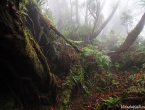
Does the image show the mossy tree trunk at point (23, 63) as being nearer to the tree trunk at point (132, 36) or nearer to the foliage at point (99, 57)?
the foliage at point (99, 57)

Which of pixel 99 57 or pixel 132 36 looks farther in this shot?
pixel 132 36

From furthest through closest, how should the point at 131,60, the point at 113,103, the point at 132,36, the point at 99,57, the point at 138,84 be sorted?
the point at 132,36
the point at 131,60
the point at 99,57
the point at 138,84
the point at 113,103

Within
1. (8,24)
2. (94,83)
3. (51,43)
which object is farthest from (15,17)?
(94,83)

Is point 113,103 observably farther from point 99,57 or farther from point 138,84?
point 99,57

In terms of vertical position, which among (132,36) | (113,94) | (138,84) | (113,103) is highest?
(132,36)

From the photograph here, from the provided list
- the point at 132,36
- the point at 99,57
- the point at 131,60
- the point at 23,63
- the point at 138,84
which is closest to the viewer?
the point at 23,63

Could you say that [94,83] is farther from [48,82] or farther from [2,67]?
[2,67]

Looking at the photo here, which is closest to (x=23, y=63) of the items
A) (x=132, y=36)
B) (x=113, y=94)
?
(x=113, y=94)

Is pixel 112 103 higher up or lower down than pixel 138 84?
lower down

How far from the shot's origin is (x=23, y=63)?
9.84 ft

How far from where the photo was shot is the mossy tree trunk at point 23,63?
2.48 m

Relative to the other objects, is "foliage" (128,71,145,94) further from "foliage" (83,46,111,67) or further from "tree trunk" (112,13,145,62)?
"tree trunk" (112,13,145,62)

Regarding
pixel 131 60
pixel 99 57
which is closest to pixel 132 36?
pixel 131 60

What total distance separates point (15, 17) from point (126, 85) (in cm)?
407
